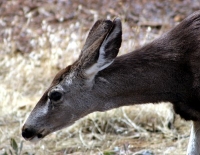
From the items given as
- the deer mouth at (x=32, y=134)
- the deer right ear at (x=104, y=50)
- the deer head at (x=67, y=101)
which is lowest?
the deer mouth at (x=32, y=134)

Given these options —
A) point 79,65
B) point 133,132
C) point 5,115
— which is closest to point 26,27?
point 5,115

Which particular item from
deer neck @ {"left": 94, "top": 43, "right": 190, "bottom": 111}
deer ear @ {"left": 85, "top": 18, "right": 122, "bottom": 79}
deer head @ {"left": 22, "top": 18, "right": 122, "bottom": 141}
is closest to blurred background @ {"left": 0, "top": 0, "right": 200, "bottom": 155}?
deer head @ {"left": 22, "top": 18, "right": 122, "bottom": 141}

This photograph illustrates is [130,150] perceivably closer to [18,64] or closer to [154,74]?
[154,74]

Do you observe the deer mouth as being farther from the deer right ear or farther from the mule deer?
the deer right ear

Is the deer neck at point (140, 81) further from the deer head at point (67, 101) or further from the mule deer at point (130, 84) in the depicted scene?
the deer head at point (67, 101)

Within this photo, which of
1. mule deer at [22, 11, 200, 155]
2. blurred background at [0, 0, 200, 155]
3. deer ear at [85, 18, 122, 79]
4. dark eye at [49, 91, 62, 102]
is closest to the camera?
deer ear at [85, 18, 122, 79]

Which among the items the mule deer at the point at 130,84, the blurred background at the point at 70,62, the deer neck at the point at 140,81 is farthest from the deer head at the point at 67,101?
the blurred background at the point at 70,62

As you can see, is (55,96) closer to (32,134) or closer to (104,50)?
(32,134)

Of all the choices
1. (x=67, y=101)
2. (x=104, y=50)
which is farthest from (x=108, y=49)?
(x=67, y=101)

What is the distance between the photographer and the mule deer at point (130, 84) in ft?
26.4

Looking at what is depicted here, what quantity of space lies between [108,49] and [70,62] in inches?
180

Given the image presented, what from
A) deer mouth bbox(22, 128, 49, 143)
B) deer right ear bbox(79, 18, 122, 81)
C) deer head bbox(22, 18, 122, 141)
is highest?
deer right ear bbox(79, 18, 122, 81)

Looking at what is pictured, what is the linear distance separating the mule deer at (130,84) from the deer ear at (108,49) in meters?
0.07

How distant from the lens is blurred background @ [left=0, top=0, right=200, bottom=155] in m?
10.1
